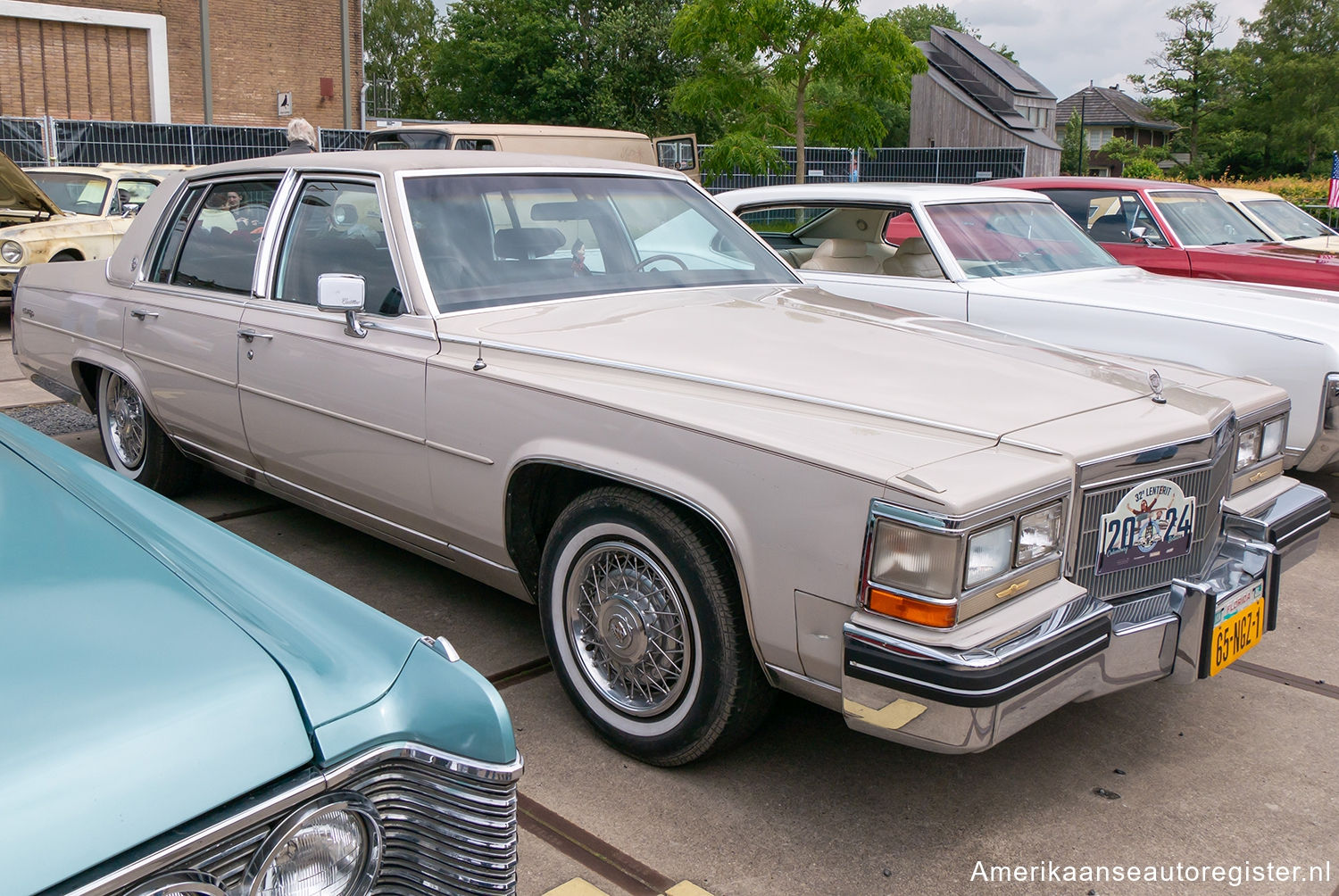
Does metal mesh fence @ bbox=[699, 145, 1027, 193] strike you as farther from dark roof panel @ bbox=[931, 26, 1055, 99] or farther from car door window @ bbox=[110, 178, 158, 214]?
dark roof panel @ bbox=[931, 26, 1055, 99]

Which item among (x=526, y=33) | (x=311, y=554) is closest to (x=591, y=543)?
(x=311, y=554)

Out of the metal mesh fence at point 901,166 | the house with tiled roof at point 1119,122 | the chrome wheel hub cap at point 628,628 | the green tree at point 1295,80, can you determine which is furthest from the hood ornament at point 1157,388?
the house with tiled roof at point 1119,122

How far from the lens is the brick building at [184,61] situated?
25.7 m

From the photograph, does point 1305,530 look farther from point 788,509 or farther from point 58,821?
point 58,821

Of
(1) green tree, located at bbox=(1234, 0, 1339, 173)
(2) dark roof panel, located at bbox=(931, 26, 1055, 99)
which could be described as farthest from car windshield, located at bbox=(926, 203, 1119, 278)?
(1) green tree, located at bbox=(1234, 0, 1339, 173)

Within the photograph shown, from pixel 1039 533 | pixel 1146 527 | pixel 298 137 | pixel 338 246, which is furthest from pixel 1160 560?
pixel 298 137

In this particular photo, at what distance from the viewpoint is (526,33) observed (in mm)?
44781

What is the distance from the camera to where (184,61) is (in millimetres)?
27875

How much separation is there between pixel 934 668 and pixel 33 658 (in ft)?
5.35

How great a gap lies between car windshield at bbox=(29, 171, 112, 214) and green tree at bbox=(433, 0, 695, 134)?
30149 millimetres

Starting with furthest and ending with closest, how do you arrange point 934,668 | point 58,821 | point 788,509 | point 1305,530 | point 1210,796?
point 1305,530 < point 1210,796 < point 788,509 < point 934,668 < point 58,821

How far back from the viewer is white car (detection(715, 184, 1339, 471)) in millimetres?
5051

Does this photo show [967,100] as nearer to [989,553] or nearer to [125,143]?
[125,143]

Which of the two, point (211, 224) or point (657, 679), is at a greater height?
point (211, 224)
